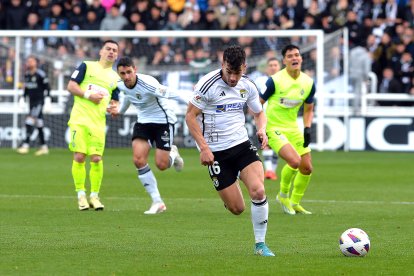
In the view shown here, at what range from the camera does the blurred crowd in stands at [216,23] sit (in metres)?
30.4

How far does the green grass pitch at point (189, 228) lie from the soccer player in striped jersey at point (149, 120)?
21.0 inches

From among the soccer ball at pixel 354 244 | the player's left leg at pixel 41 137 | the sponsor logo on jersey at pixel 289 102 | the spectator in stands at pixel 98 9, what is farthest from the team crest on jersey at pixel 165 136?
the spectator in stands at pixel 98 9

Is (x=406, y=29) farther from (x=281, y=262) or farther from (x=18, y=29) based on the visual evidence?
(x=281, y=262)

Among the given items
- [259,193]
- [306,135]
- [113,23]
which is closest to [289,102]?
[306,135]

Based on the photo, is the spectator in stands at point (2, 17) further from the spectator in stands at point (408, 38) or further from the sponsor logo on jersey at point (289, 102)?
the sponsor logo on jersey at point (289, 102)

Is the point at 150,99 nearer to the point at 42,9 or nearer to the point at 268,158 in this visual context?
the point at 268,158

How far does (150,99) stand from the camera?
635 inches

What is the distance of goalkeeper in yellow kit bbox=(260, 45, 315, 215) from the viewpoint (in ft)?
52.3

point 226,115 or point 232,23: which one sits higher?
point 232,23

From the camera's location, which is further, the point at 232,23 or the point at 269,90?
the point at 232,23

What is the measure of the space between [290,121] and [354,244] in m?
5.60

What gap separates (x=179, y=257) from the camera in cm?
1087

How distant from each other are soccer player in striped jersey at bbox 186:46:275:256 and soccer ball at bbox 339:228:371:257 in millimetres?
772

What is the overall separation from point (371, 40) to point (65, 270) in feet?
71.4
